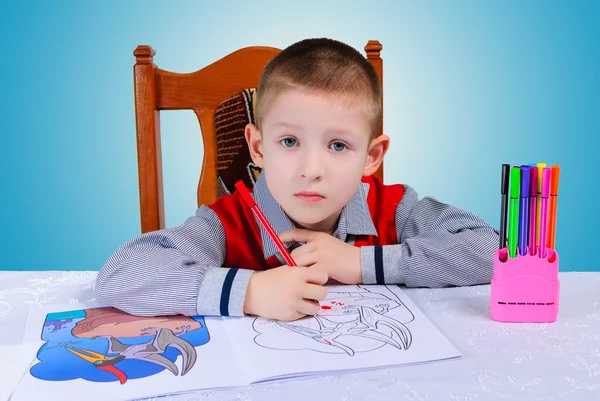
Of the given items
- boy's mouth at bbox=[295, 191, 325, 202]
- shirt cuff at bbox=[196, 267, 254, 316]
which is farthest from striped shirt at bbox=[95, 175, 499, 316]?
boy's mouth at bbox=[295, 191, 325, 202]

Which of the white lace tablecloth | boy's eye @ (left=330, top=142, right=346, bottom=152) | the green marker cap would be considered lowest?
the white lace tablecloth

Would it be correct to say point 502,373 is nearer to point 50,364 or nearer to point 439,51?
point 50,364

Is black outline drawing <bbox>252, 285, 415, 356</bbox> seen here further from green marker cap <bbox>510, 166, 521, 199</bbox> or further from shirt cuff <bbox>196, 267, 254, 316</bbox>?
green marker cap <bbox>510, 166, 521, 199</bbox>

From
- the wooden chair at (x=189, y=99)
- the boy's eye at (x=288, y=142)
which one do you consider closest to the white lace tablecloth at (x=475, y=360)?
the boy's eye at (x=288, y=142)

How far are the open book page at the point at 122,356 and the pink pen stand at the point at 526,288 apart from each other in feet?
1.04

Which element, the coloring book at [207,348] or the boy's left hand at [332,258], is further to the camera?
the boy's left hand at [332,258]

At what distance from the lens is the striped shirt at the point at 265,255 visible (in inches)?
35.1

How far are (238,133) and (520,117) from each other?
1141 millimetres

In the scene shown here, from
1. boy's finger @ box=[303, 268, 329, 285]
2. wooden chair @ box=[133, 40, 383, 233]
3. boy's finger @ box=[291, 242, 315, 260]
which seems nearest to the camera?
boy's finger @ box=[303, 268, 329, 285]

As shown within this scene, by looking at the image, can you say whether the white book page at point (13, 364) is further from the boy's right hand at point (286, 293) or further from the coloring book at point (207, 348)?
the boy's right hand at point (286, 293)

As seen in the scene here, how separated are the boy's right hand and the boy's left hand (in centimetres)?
9

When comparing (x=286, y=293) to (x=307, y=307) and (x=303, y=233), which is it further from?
(x=303, y=233)

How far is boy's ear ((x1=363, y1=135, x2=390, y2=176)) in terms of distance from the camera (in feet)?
3.46

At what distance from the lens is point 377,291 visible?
969mm
